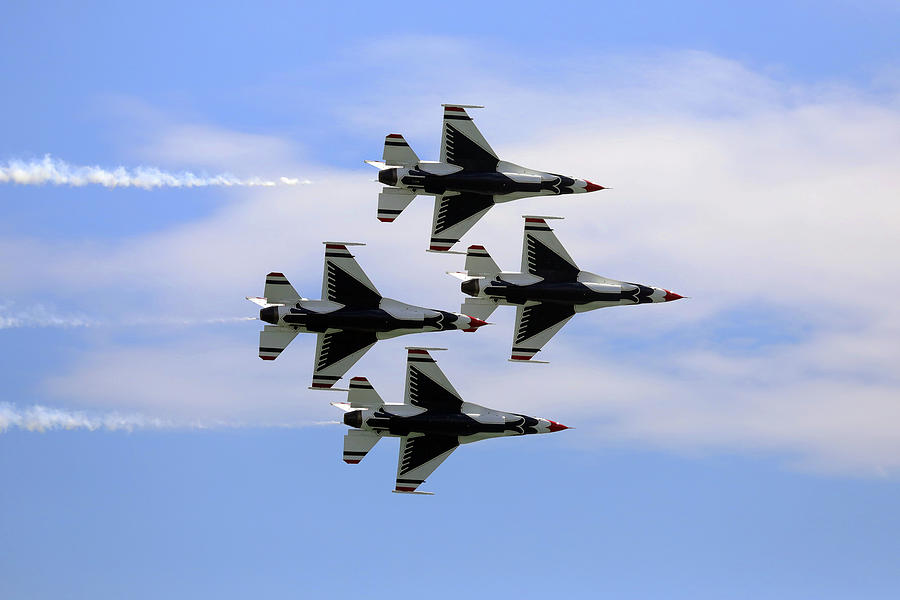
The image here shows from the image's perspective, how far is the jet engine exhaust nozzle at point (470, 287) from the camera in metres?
134

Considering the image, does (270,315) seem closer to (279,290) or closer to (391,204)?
(279,290)

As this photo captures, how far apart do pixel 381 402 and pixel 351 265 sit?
8.37m

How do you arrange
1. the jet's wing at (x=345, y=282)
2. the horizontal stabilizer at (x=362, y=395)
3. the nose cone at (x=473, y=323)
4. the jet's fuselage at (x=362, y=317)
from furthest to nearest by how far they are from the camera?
the nose cone at (x=473, y=323) → the jet's wing at (x=345, y=282) → the horizontal stabilizer at (x=362, y=395) → the jet's fuselage at (x=362, y=317)

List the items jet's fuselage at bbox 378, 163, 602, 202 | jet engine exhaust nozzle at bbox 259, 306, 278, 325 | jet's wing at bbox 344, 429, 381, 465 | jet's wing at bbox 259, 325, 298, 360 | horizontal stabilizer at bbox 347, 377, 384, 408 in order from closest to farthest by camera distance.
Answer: jet engine exhaust nozzle at bbox 259, 306, 278, 325 < jet's wing at bbox 344, 429, 381, 465 < horizontal stabilizer at bbox 347, 377, 384, 408 < jet's wing at bbox 259, 325, 298, 360 < jet's fuselage at bbox 378, 163, 602, 202

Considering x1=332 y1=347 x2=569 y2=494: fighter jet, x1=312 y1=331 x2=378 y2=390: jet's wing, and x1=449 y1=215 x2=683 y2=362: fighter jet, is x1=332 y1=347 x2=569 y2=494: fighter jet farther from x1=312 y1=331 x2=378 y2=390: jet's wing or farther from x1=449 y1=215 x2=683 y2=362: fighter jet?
x1=449 y1=215 x2=683 y2=362: fighter jet

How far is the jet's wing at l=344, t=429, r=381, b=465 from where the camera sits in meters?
132

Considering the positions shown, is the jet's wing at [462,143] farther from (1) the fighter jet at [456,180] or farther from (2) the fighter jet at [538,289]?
(2) the fighter jet at [538,289]

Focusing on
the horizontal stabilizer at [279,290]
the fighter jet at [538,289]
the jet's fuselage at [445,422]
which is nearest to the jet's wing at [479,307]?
the fighter jet at [538,289]

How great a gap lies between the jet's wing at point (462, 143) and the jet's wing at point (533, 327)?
8940 mm

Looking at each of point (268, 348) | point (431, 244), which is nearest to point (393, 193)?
point (431, 244)

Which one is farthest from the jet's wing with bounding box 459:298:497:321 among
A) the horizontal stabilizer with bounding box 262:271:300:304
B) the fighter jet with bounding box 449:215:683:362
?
the horizontal stabilizer with bounding box 262:271:300:304

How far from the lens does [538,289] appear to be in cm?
13512

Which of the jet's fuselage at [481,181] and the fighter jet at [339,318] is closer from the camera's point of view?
the fighter jet at [339,318]

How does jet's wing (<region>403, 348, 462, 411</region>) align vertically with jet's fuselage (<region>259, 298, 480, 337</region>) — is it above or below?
below
